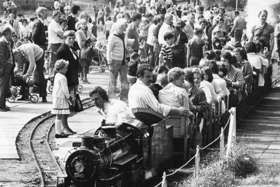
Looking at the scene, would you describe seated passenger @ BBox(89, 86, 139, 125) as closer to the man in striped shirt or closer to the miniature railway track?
the man in striped shirt

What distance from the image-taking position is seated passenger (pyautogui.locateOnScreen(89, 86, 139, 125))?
45.1ft

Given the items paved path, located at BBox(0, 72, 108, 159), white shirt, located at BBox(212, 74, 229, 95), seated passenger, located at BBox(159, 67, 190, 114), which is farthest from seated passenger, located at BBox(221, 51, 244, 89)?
seated passenger, located at BBox(159, 67, 190, 114)

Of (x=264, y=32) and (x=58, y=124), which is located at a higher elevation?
(x=264, y=32)

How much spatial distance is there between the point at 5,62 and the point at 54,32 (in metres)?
2.80

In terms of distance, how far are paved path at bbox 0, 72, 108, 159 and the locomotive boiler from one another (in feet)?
9.40

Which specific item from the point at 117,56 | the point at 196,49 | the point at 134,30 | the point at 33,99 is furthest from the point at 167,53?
Result: the point at 134,30

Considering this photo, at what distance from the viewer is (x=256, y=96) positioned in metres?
23.0

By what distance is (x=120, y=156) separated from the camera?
41.1 ft

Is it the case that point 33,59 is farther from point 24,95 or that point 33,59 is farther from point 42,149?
point 42,149

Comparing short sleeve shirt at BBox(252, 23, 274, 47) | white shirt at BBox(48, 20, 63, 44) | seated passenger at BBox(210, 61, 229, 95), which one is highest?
white shirt at BBox(48, 20, 63, 44)

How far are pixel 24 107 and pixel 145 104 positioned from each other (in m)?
7.09

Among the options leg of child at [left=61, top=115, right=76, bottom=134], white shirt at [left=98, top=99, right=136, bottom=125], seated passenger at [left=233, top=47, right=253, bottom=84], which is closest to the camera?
white shirt at [left=98, top=99, right=136, bottom=125]

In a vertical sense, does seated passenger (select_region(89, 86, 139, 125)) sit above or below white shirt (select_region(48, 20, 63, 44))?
below

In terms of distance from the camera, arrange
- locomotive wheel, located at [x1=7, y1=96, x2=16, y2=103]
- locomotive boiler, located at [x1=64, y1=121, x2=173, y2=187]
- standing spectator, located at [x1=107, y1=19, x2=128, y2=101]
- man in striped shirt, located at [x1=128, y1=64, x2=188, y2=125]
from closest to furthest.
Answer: locomotive boiler, located at [x1=64, y1=121, x2=173, y2=187] → man in striped shirt, located at [x1=128, y1=64, x2=188, y2=125] → standing spectator, located at [x1=107, y1=19, x2=128, y2=101] → locomotive wheel, located at [x1=7, y1=96, x2=16, y2=103]
